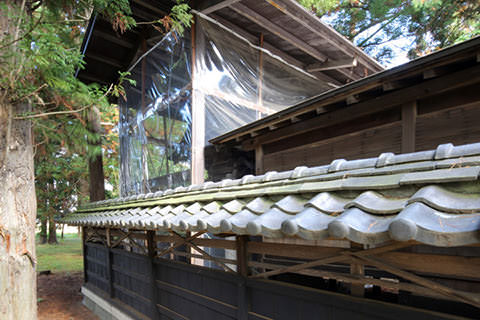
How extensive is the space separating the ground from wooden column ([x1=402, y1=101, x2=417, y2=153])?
8.59 m

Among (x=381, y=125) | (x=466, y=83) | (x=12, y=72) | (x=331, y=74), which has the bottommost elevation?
(x=381, y=125)

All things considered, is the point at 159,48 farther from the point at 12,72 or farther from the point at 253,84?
the point at 12,72

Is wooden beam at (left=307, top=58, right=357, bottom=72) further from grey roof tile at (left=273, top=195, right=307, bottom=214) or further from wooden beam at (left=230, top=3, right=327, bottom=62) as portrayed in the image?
grey roof tile at (left=273, top=195, right=307, bottom=214)

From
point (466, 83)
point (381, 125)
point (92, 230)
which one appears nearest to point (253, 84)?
point (381, 125)

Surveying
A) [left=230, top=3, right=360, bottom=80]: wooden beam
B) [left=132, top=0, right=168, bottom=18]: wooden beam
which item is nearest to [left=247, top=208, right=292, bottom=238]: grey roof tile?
A: [left=230, top=3, right=360, bottom=80]: wooden beam

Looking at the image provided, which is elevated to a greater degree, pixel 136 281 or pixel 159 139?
pixel 159 139

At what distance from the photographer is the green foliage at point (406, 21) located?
32.6 feet

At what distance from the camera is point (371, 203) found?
1503mm

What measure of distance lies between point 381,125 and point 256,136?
2.45 metres

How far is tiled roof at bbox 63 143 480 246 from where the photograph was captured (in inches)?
45.3

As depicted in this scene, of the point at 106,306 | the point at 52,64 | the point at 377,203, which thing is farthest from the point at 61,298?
the point at 377,203

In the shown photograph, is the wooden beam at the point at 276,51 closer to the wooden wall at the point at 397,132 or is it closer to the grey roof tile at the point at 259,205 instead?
the wooden wall at the point at 397,132

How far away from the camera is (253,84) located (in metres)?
8.00

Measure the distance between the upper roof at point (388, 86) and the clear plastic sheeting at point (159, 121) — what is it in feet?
8.61
